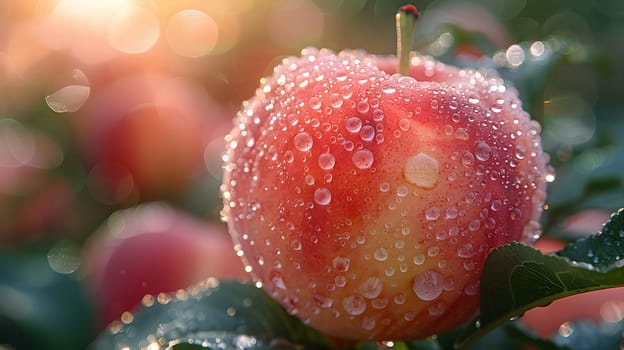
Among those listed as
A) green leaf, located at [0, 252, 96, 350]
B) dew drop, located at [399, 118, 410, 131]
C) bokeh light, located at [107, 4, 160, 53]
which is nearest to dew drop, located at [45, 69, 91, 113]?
bokeh light, located at [107, 4, 160, 53]

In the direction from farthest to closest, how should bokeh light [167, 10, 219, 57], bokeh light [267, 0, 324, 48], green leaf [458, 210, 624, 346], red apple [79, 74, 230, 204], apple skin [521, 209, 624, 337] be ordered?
bokeh light [267, 0, 324, 48], bokeh light [167, 10, 219, 57], red apple [79, 74, 230, 204], apple skin [521, 209, 624, 337], green leaf [458, 210, 624, 346]

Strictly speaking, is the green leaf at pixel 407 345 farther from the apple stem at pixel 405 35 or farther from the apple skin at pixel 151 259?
the apple skin at pixel 151 259

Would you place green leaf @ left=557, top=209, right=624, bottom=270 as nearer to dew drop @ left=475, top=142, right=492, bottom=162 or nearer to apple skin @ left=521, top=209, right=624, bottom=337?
dew drop @ left=475, top=142, right=492, bottom=162

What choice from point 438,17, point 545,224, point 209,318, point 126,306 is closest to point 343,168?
point 209,318

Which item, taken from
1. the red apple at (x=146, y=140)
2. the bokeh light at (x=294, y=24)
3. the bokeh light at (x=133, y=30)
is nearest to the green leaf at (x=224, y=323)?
the red apple at (x=146, y=140)

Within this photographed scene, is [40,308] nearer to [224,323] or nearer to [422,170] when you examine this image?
[224,323]

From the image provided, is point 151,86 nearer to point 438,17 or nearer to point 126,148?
point 126,148
